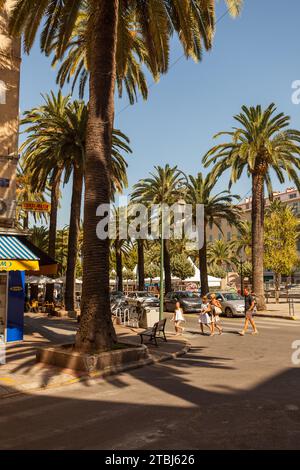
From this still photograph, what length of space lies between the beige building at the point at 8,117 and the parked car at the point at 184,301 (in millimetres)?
19517

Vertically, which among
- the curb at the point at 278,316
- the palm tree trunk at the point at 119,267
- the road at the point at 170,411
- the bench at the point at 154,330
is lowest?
the road at the point at 170,411

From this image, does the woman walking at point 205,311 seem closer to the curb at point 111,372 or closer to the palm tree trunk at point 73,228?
the curb at point 111,372

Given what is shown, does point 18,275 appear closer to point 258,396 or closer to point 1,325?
point 1,325

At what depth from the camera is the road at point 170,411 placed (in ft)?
19.9

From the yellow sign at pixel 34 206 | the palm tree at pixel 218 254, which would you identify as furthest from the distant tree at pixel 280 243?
the palm tree at pixel 218 254

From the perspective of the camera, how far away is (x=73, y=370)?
10984mm

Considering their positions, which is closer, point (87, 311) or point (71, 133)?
point (87, 311)

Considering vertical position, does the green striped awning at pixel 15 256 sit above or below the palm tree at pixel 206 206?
below

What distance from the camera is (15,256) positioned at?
1413cm

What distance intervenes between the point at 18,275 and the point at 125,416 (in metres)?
10.3

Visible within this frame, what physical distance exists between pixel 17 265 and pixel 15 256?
0.34 meters

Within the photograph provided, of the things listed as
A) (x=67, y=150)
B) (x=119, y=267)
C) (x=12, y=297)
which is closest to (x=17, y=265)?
(x=12, y=297)

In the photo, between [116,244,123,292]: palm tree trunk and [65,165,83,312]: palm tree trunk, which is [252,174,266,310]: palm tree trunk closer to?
[65,165,83,312]: palm tree trunk

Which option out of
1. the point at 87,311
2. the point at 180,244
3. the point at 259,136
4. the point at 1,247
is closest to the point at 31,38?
the point at 1,247
